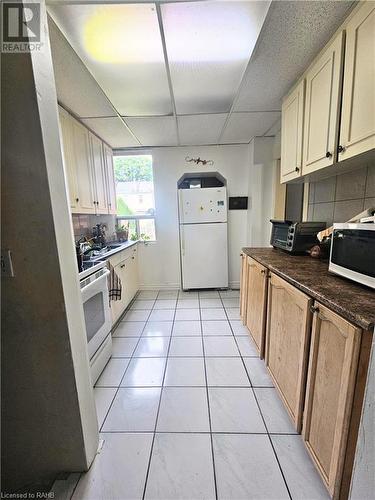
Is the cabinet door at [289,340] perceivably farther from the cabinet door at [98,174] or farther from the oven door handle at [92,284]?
the cabinet door at [98,174]

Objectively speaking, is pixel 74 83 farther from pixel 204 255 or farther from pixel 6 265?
pixel 204 255

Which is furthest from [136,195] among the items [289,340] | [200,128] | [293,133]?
[289,340]

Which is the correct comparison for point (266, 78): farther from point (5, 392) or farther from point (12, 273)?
point (5, 392)

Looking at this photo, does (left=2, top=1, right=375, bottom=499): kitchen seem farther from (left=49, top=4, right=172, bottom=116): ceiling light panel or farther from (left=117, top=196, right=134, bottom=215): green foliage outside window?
(left=117, top=196, right=134, bottom=215): green foliage outside window

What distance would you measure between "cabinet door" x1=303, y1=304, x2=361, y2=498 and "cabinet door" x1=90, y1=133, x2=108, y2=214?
265 cm

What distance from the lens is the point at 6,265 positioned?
921 millimetres

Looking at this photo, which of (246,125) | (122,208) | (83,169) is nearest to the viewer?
(83,169)

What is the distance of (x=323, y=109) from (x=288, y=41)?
0.47m

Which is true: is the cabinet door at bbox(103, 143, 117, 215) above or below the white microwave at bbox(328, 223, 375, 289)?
above

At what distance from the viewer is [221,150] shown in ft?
11.6

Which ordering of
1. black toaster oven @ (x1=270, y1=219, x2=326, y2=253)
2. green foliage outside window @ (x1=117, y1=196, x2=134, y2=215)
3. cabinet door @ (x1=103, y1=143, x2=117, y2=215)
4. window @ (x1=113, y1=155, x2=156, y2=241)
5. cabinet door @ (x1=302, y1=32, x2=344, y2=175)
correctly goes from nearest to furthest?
cabinet door @ (x1=302, y1=32, x2=344, y2=175) → black toaster oven @ (x1=270, y1=219, x2=326, y2=253) → cabinet door @ (x1=103, y1=143, x2=117, y2=215) → window @ (x1=113, y1=155, x2=156, y2=241) → green foliage outside window @ (x1=117, y1=196, x2=134, y2=215)

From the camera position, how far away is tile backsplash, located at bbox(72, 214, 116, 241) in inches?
111

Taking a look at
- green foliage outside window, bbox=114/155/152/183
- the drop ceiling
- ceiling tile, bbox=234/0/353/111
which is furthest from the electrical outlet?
green foliage outside window, bbox=114/155/152/183

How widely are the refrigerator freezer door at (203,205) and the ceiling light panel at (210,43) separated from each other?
1.49 metres
